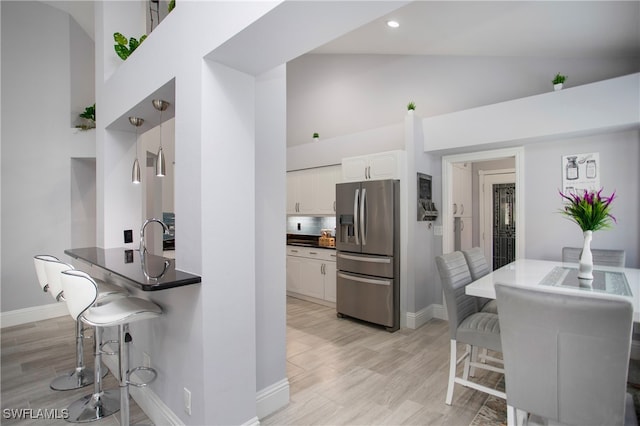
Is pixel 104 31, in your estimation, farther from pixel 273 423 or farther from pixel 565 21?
pixel 565 21

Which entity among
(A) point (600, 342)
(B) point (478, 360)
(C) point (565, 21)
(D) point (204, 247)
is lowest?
(B) point (478, 360)

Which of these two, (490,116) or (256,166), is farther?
(490,116)

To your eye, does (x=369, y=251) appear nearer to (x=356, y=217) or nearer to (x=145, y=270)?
(x=356, y=217)

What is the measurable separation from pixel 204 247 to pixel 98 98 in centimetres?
282

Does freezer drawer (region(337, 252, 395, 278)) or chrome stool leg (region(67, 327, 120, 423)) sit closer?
chrome stool leg (region(67, 327, 120, 423))

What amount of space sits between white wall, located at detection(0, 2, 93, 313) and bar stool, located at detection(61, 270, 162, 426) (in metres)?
3.07

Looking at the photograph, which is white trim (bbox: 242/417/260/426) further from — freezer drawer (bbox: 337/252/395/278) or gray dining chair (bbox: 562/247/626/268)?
gray dining chair (bbox: 562/247/626/268)

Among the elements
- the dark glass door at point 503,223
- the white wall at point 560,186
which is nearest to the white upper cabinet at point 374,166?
the white wall at point 560,186

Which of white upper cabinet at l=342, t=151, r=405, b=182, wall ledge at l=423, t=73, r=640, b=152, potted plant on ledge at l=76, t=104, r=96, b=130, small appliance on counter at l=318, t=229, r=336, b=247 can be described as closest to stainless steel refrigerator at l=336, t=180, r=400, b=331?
white upper cabinet at l=342, t=151, r=405, b=182

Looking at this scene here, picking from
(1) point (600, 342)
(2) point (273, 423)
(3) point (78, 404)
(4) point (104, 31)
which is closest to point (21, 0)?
(4) point (104, 31)

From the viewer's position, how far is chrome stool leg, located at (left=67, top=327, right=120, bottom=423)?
91.4 inches

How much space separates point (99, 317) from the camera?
1.96 meters

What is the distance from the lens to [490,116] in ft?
12.2

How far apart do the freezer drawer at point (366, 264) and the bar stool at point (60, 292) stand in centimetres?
259
